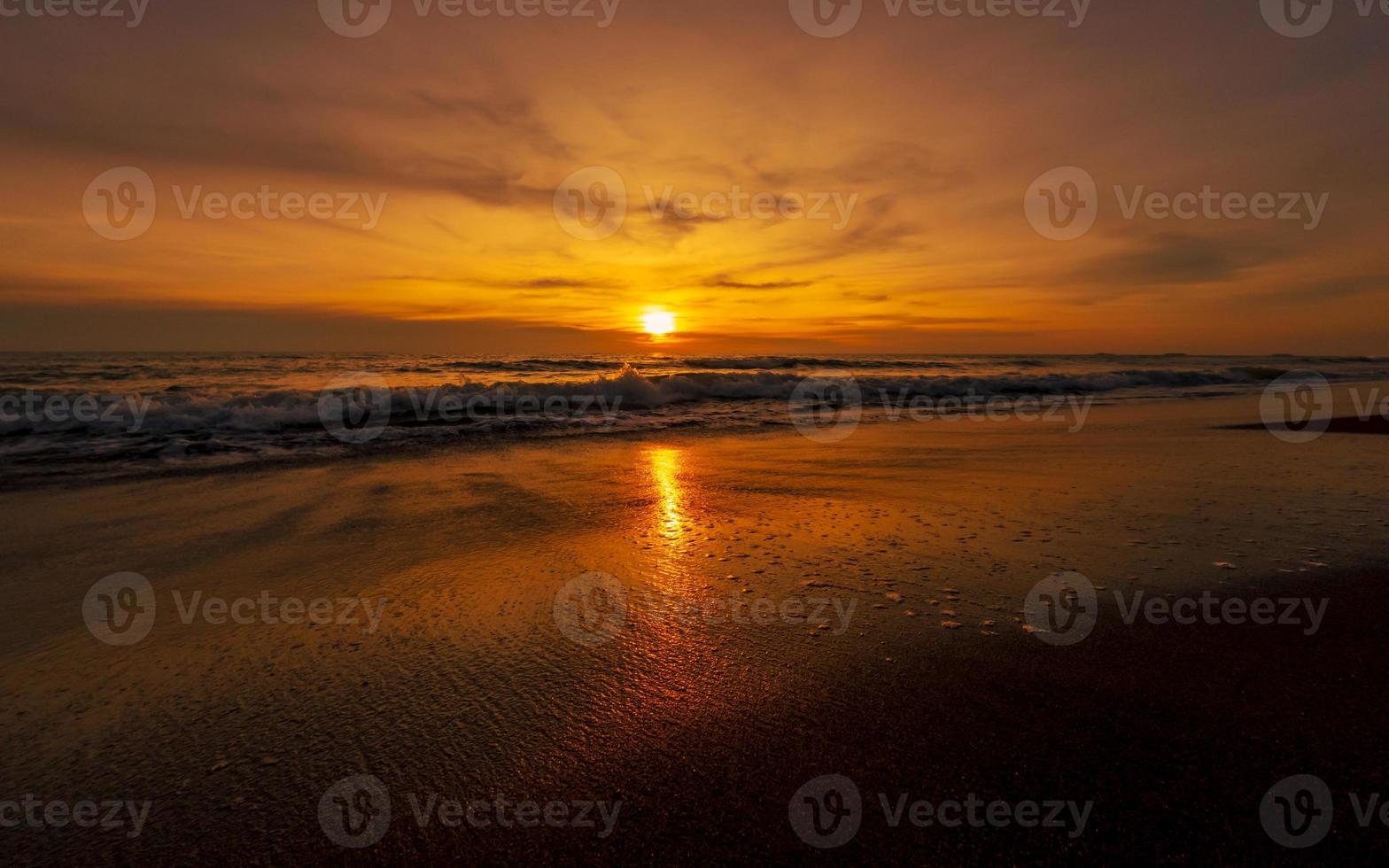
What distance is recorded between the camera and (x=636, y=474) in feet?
22.5

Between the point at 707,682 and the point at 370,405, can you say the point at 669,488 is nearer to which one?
the point at 707,682

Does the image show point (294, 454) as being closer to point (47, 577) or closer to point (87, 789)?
point (47, 577)

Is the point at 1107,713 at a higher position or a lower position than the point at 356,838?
higher

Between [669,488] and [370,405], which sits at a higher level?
[370,405]

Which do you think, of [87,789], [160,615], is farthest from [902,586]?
[160,615]

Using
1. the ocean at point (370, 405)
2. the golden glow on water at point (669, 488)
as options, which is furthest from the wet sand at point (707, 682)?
the ocean at point (370, 405)

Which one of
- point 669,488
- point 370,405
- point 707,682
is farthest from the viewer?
point 370,405

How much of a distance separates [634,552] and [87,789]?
2.59 m

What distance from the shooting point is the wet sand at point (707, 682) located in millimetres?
1751

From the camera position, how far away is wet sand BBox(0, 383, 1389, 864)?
1751mm

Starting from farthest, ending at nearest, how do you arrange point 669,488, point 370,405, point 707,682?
point 370,405, point 669,488, point 707,682

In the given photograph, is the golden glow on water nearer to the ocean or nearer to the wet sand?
the wet sand

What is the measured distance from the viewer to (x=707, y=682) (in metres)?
2.47

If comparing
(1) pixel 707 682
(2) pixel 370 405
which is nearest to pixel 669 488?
(1) pixel 707 682
